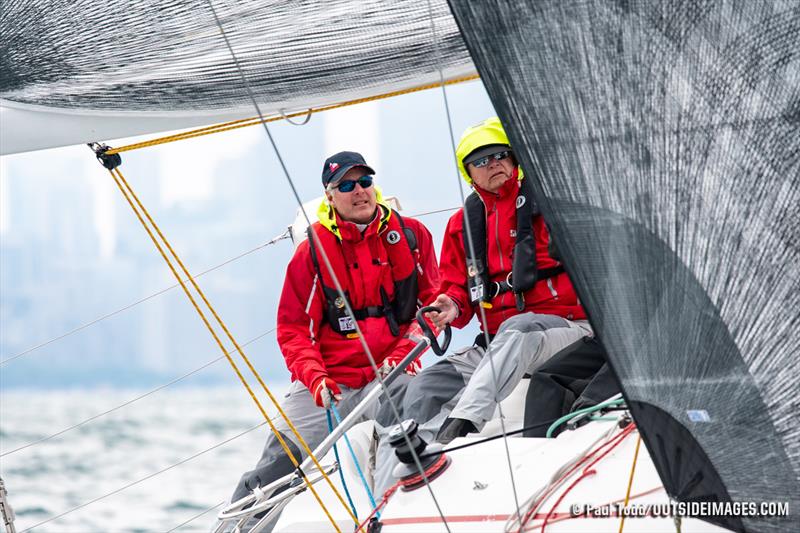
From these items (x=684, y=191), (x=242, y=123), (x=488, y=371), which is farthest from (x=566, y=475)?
(x=242, y=123)

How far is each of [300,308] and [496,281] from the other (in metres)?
0.78

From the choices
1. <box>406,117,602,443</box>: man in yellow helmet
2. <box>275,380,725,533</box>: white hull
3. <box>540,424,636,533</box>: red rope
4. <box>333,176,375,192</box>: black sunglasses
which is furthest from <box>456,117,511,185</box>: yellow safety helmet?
<box>540,424,636,533</box>: red rope

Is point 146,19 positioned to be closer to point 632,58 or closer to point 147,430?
point 632,58

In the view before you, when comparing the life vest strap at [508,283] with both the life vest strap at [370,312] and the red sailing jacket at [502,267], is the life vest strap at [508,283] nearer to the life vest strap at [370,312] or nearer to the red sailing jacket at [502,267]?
the red sailing jacket at [502,267]

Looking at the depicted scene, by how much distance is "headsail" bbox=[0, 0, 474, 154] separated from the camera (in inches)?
102

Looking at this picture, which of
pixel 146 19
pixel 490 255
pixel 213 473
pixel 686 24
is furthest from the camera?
pixel 213 473

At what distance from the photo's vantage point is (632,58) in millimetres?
1479

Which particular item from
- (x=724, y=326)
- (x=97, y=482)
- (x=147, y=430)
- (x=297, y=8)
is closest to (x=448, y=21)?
(x=297, y=8)

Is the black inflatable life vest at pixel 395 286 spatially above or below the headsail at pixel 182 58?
below

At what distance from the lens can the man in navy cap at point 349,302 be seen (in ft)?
11.0

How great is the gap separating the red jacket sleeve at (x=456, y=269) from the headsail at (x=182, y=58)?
613 millimetres

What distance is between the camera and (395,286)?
3.47 meters

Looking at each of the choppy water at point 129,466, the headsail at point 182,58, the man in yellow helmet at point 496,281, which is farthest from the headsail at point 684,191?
the choppy water at point 129,466

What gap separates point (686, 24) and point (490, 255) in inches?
66.7
